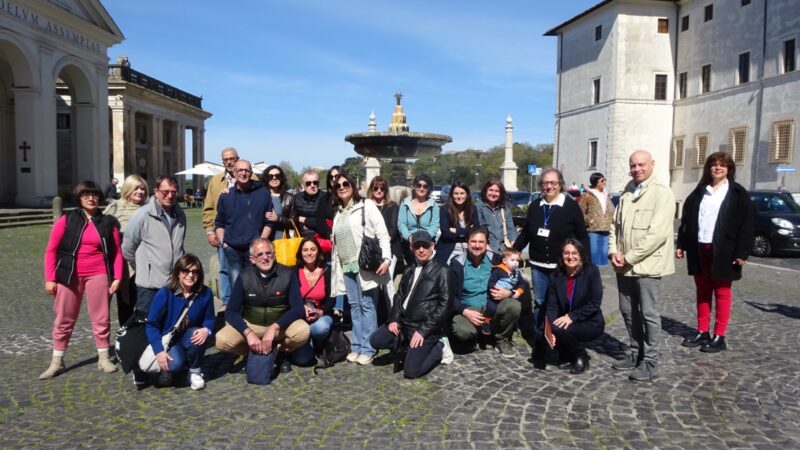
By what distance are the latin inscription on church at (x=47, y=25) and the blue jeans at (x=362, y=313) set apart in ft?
75.1

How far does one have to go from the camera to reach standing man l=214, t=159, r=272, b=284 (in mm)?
6281

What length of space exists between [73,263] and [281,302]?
184cm

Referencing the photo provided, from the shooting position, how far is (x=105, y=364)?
5.30 metres

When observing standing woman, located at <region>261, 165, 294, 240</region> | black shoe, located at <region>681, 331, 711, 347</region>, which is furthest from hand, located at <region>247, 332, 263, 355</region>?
black shoe, located at <region>681, 331, 711, 347</region>

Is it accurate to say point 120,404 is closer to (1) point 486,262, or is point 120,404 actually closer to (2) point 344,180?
(2) point 344,180

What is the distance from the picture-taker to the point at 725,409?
445 cm

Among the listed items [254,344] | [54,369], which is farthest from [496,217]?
[54,369]

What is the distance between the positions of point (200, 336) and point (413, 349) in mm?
1841

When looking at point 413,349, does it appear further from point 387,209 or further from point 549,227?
point 387,209

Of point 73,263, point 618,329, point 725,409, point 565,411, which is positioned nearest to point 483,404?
point 565,411

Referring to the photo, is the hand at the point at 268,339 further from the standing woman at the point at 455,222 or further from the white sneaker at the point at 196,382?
the standing woman at the point at 455,222

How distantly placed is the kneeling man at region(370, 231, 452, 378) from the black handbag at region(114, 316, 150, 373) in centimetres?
202

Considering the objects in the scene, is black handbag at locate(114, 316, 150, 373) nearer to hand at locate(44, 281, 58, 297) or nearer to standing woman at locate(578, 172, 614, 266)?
hand at locate(44, 281, 58, 297)

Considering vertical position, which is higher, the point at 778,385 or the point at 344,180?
the point at 344,180
